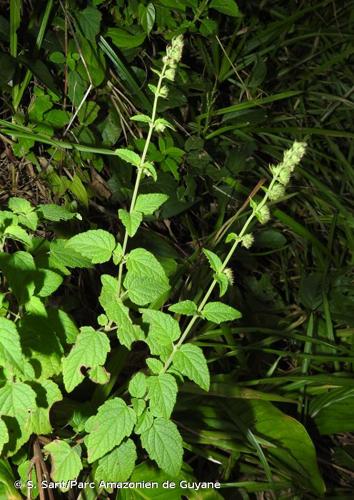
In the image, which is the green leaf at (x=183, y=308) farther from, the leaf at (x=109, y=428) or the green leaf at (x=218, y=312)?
the leaf at (x=109, y=428)

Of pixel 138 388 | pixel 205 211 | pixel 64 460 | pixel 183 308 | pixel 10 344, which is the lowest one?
pixel 205 211

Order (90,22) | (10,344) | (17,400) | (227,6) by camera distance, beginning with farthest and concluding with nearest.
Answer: (227,6)
(90,22)
(17,400)
(10,344)

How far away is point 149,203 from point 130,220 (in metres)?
0.05

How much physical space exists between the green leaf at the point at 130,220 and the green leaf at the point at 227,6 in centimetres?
89

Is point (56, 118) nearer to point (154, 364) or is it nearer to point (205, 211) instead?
point (205, 211)

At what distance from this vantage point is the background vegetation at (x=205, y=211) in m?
1.04

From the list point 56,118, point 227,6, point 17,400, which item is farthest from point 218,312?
Answer: point 227,6

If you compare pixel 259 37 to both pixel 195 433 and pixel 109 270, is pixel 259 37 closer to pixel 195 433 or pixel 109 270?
pixel 109 270

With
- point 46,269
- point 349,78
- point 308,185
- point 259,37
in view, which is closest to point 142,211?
point 46,269

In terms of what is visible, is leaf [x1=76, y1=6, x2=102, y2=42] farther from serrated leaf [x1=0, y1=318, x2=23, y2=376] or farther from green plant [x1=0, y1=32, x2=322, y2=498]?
serrated leaf [x1=0, y1=318, x2=23, y2=376]

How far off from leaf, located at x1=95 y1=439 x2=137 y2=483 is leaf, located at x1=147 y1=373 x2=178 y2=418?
0.28 ft

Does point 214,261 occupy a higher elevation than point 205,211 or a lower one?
higher

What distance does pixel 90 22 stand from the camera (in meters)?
1.19

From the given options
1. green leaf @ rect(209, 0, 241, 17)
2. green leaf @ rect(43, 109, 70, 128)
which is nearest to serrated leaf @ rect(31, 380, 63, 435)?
green leaf @ rect(43, 109, 70, 128)
